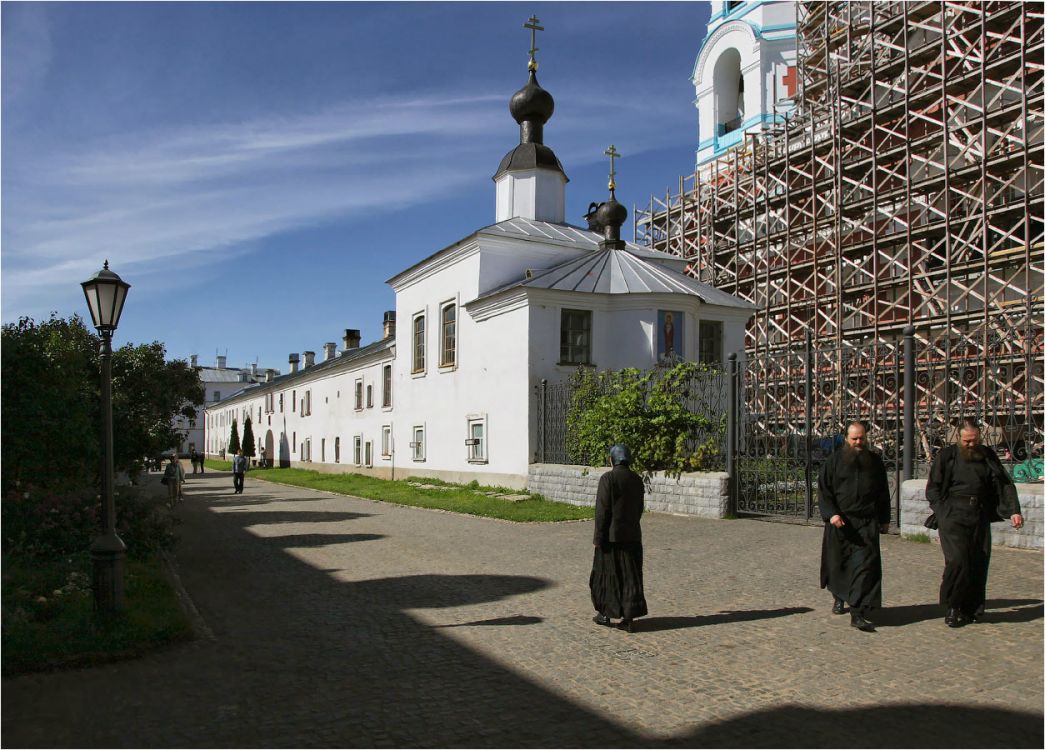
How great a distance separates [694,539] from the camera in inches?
500

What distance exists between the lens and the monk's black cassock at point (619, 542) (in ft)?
24.0

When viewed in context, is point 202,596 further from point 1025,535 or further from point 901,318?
point 901,318

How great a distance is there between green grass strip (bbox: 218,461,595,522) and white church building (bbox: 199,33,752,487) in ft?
2.84

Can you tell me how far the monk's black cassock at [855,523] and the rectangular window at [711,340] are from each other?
58.0ft

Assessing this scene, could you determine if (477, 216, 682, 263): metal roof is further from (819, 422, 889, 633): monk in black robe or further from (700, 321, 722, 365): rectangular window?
(819, 422, 889, 633): monk in black robe

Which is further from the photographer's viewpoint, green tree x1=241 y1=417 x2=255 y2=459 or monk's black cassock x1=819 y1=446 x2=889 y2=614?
green tree x1=241 y1=417 x2=255 y2=459

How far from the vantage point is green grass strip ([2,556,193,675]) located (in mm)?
6188

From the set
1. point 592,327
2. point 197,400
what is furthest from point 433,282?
point 197,400

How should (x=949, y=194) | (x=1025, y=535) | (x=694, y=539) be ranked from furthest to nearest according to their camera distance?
(x=949, y=194) → (x=694, y=539) → (x=1025, y=535)

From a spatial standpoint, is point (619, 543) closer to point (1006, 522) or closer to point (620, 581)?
point (620, 581)

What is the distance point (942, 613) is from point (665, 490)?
28.1 ft

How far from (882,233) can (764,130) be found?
7850 millimetres

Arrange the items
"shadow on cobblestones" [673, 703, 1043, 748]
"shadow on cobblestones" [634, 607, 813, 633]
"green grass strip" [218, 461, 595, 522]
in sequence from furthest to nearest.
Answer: "green grass strip" [218, 461, 595, 522]
"shadow on cobblestones" [634, 607, 813, 633]
"shadow on cobblestones" [673, 703, 1043, 748]

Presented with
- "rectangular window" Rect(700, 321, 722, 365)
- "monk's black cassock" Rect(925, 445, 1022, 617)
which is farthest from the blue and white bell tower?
"monk's black cassock" Rect(925, 445, 1022, 617)
